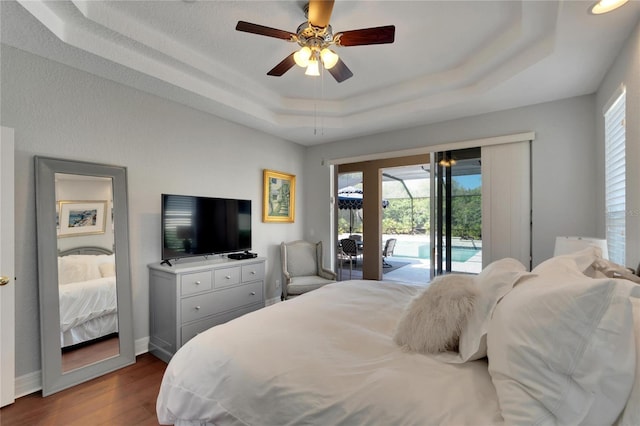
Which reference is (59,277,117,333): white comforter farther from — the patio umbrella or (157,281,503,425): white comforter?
the patio umbrella

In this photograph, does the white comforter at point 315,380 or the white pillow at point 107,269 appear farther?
the white pillow at point 107,269

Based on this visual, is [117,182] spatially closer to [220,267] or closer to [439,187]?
[220,267]

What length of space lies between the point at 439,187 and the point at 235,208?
2.67 metres

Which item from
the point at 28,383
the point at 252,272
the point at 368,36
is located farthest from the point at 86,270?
the point at 368,36

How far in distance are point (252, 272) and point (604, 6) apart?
3552mm

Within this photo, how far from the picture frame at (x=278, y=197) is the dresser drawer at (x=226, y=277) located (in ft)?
3.64

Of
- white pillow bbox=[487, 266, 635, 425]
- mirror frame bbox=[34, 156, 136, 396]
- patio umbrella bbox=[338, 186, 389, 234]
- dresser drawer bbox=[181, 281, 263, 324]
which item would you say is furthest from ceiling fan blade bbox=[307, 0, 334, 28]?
patio umbrella bbox=[338, 186, 389, 234]

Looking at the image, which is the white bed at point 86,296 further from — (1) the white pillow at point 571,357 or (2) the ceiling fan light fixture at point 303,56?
(1) the white pillow at point 571,357

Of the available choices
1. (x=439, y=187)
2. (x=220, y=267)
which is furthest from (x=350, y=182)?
(x=220, y=267)

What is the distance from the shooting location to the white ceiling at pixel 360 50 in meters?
1.96

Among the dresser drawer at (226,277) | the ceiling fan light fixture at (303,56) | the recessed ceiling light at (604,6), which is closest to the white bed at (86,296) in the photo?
the dresser drawer at (226,277)

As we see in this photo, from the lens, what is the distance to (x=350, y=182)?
7020mm

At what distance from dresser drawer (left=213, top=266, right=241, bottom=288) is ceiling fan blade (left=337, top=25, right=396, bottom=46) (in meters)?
2.42

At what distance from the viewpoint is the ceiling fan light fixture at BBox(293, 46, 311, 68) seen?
2.02m
